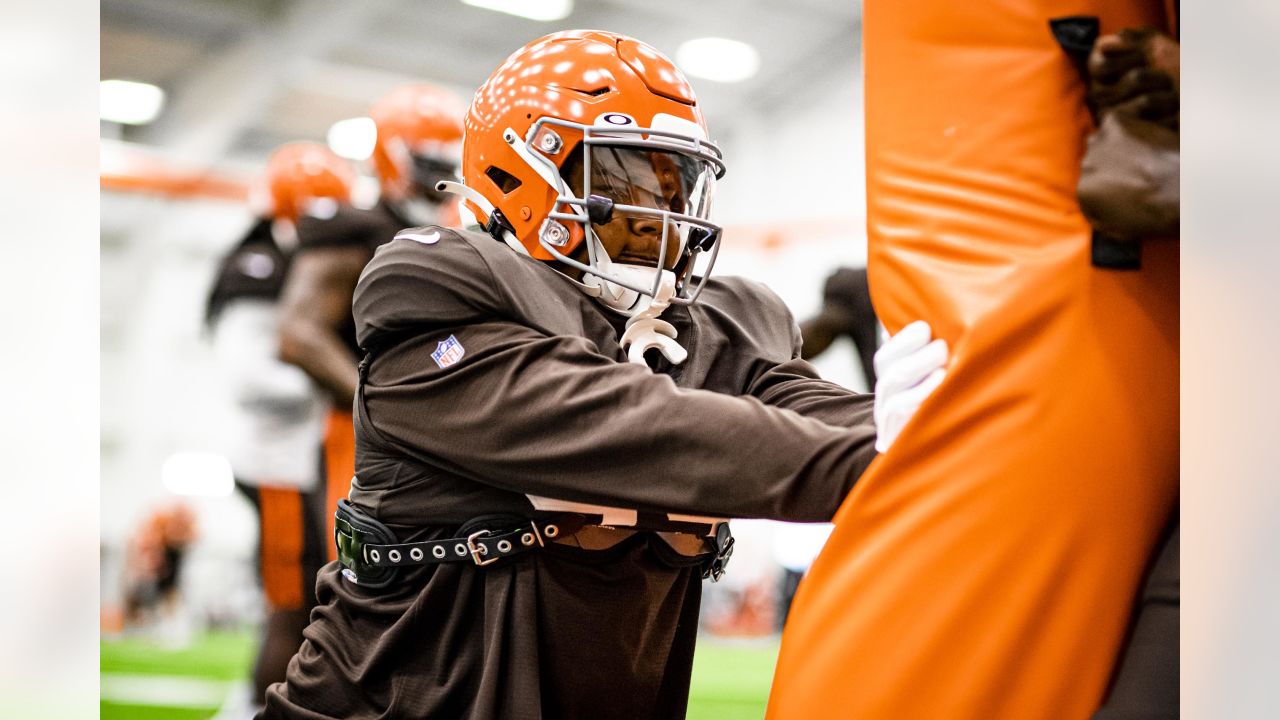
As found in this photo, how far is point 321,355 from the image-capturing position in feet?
11.5

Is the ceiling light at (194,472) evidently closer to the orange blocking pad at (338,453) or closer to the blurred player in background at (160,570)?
the blurred player in background at (160,570)

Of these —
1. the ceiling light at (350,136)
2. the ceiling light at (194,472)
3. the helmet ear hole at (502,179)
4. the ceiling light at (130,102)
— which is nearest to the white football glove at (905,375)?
the helmet ear hole at (502,179)

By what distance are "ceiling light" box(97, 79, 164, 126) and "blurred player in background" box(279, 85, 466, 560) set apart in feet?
19.0

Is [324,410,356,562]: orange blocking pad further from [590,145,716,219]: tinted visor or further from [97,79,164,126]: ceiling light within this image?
[97,79,164,126]: ceiling light

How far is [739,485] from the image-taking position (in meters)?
1.18

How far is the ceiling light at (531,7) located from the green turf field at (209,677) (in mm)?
4054

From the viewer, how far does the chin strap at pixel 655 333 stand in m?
1.47

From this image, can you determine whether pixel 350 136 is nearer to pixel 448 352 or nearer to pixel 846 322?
pixel 846 322

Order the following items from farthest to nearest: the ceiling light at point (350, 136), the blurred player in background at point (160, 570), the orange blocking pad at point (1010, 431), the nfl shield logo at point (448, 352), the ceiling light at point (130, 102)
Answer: the ceiling light at point (350, 136)
the ceiling light at point (130, 102)
the blurred player in background at point (160, 570)
the nfl shield logo at point (448, 352)
the orange blocking pad at point (1010, 431)

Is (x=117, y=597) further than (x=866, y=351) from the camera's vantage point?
Yes

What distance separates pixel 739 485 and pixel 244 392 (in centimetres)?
339
